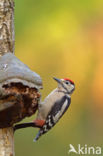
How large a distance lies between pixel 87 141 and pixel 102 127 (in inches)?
45.3

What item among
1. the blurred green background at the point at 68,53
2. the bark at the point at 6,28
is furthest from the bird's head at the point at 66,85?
the blurred green background at the point at 68,53

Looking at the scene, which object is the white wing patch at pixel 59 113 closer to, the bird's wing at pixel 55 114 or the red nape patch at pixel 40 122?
the bird's wing at pixel 55 114

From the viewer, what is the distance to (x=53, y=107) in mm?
6746

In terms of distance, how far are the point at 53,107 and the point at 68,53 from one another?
265 inches

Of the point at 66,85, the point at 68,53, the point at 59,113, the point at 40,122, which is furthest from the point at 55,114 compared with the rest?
the point at 68,53

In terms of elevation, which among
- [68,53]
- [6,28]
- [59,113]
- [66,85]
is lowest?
[68,53]

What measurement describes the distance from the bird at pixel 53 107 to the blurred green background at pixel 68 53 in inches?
196

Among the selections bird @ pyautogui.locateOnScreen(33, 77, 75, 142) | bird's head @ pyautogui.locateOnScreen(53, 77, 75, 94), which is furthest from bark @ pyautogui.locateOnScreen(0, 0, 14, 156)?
bird's head @ pyautogui.locateOnScreen(53, 77, 75, 94)

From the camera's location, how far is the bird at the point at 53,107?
21.2 ft

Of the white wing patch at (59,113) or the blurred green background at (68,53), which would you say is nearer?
the white wing patch at (59,113)

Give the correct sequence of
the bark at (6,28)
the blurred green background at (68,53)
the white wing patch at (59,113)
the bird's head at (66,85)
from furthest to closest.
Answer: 1. the blurred green background at (68,53)
2. the bird's head at (66,85)
3. the white wing patch at (59,113)
4. the bark at (6,28)

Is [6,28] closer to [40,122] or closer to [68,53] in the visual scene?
[40,122]

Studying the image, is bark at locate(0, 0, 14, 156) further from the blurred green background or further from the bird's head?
the blurred green background

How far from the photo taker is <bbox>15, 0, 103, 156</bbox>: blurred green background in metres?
12.6
